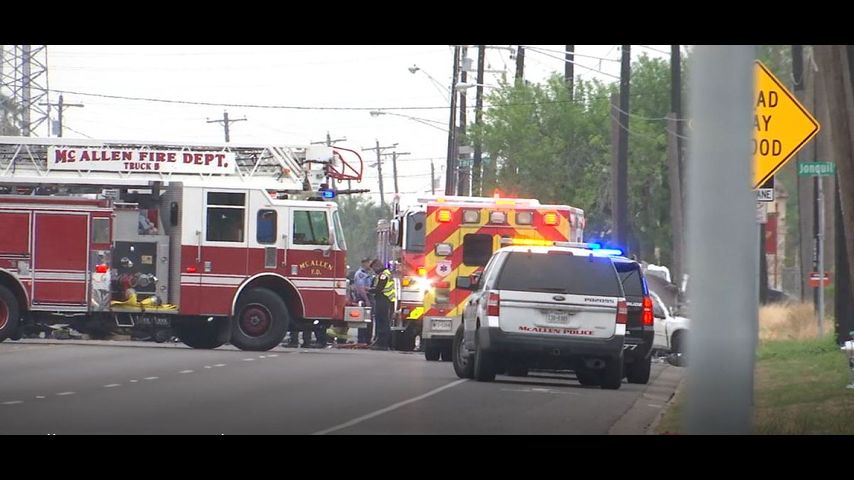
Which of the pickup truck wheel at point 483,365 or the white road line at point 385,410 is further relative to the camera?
the pickup truck wheel at point 483,365

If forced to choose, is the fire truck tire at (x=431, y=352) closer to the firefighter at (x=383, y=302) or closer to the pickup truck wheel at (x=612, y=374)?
the firefighter at (x=383, y=302)

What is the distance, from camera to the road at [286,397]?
1484 centimetres

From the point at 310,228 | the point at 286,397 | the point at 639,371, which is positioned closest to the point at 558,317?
the point at 639,371

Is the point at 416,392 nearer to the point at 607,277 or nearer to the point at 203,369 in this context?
the point at 607,277

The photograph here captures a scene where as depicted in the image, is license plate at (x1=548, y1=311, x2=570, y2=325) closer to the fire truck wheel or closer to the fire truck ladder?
the fire truck wheel

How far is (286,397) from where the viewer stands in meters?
18.2

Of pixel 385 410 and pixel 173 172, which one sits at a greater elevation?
pixel 173 172

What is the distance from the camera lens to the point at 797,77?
134ft

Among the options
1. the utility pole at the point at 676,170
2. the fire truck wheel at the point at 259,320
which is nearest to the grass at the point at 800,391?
the fire truck wheel at the point at 259,320

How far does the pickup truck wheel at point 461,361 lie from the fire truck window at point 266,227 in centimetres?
691

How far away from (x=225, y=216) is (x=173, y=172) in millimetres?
1251

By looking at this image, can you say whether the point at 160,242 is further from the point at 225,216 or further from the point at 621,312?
the point at 621,312
